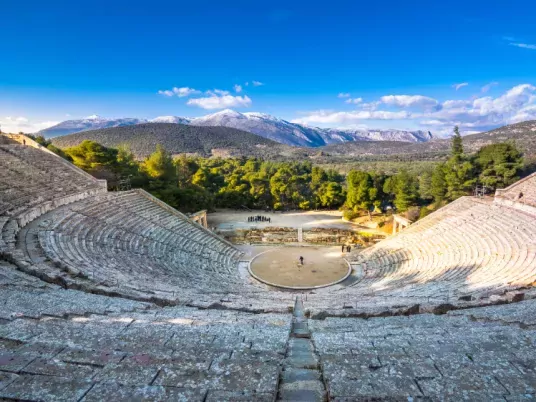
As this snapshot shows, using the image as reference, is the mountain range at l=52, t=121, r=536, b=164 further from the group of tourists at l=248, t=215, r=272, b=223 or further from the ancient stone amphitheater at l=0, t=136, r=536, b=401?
the ancient stone amphitheater at l=0, t=136, r=536, b=401

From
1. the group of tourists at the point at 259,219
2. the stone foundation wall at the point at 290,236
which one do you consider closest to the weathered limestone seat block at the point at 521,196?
the stone foundation wall at the point at 290,236

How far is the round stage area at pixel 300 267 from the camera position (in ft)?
53.4

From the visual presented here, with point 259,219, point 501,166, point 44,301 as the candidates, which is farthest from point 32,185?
point 501,166

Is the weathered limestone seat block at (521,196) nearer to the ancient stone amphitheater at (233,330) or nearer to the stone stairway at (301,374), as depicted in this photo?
the ancient stone amphitheater at (233,330)

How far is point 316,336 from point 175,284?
797 cm

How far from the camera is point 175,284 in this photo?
37.7ft

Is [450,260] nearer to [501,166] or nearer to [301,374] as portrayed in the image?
[301,374]

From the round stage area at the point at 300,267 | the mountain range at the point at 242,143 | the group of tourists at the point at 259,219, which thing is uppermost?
the mountain range at the point at 242,143

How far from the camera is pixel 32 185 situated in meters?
Answer: 17.5

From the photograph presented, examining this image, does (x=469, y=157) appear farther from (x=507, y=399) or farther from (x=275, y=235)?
(x=507, y=399)

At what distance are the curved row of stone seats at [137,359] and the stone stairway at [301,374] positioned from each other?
0.15 metres

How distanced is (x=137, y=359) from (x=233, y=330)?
1.73 meters

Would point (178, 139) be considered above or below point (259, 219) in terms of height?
above

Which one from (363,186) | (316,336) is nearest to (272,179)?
(363,186)
